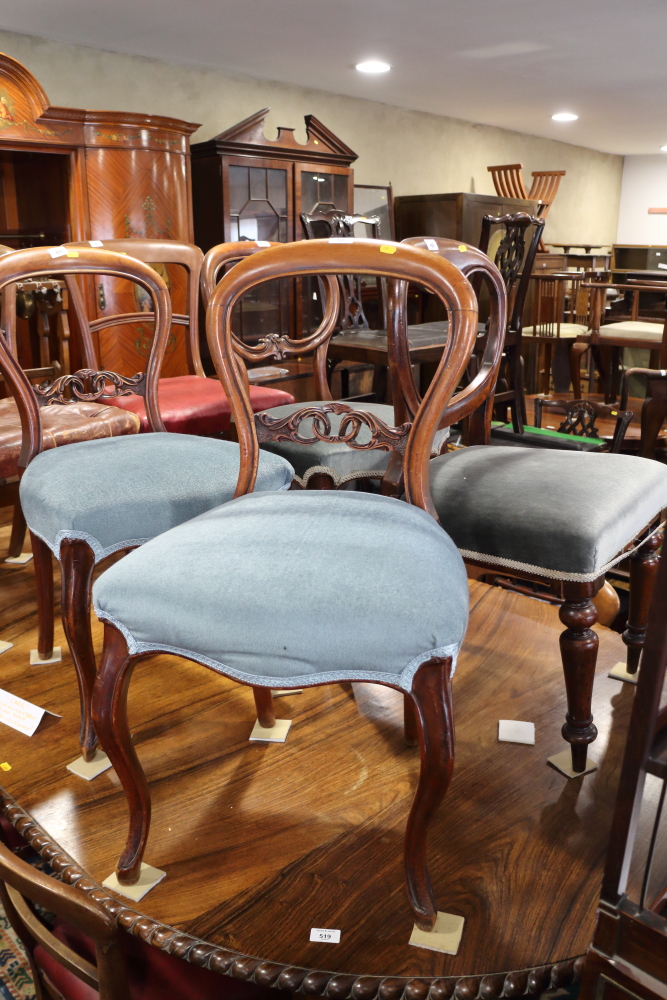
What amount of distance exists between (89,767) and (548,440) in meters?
2.46

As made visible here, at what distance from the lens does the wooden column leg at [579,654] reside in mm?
1120

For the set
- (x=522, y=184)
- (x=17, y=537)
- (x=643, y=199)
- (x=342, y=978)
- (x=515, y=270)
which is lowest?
(x=342, y=978)

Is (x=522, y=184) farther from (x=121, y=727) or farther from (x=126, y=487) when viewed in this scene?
(x=121, y=727)

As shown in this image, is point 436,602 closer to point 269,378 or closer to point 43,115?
point 269,378

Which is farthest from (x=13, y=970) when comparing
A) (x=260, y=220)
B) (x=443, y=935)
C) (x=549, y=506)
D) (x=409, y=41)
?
(x=409, y=41)

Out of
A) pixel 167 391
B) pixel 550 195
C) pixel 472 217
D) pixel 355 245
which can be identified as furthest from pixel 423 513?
pixel 550 195

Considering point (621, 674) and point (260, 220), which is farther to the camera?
point (260, 220)

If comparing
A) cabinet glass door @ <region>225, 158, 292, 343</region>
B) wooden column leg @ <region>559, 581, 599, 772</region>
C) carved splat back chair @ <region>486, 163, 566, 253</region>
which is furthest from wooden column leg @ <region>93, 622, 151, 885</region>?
carved splat back chair @ <region>486, 163, 566, 253</region>

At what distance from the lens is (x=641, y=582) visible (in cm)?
140

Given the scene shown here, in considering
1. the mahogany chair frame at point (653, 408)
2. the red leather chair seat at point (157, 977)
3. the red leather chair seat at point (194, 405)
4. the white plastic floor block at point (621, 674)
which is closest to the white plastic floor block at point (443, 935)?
the red leather chair seat at point (157, 977)

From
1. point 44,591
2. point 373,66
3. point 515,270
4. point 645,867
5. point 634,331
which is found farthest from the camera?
point 634,331

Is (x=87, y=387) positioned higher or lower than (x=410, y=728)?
higher

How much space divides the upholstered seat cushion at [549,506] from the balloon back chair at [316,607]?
0.18 m

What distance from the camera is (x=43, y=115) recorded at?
3410 millimetres
